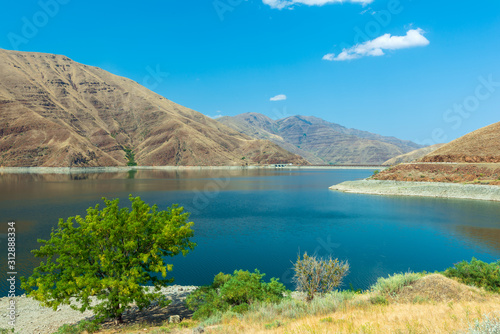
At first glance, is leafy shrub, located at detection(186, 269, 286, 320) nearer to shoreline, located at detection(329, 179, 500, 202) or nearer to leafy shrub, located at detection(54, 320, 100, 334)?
leafy shrub, located at detection(54, 320, 100, 334)

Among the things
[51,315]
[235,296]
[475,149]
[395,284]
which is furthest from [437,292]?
[475,149]

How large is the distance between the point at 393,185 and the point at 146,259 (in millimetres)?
81001

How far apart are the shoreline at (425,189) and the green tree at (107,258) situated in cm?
7323

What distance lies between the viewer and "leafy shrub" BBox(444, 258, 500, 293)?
15320 mm

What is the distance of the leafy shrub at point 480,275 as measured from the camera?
15.3 metres

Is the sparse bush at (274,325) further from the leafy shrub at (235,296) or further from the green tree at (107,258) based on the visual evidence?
the green tree at (107,258)

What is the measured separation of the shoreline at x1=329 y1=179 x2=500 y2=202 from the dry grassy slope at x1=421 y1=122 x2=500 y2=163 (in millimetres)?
27301

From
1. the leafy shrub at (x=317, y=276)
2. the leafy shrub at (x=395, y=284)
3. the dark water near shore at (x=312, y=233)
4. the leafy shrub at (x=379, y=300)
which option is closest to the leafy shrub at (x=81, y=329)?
the dark water near shore at (x=312, y=233)

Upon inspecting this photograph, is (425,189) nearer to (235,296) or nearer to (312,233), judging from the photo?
(312,233)

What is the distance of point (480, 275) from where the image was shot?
15.8 m

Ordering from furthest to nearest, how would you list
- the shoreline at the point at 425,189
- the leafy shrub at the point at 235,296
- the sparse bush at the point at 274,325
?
1. the shoreline at the point at 425,189
2. the leafy shrub at the point at 235,296
3. the sparse bush at the point at 274,325

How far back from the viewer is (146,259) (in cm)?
1482

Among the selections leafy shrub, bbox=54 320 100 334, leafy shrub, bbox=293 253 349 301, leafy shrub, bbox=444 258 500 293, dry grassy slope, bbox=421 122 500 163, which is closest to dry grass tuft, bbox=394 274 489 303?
leafy shrub, bbox=444 258 500 293

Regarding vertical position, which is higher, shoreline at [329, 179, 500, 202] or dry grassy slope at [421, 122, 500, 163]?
dry grassy slope at [421, 122, 500, 163]
